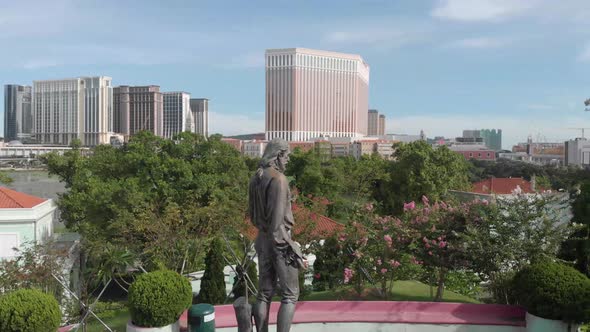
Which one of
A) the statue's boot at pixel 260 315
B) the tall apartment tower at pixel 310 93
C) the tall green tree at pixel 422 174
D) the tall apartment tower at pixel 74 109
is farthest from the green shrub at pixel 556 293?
the tall apartment tower at pixel 74 109

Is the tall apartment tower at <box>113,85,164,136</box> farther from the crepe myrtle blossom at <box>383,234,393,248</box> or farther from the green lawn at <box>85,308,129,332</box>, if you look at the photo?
the crepe myrtle blossom at <box>383,234,393,248</box>

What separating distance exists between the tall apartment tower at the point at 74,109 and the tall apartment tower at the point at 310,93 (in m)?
57.2

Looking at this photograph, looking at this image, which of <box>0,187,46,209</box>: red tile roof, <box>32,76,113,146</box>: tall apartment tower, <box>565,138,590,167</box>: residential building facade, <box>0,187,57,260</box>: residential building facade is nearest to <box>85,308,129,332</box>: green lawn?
<box>0,187,57,260</box>: residential building facade

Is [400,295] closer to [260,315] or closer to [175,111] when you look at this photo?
[260,315]

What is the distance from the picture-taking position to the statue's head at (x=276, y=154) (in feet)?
17.9

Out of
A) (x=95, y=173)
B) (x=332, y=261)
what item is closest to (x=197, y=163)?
(x=95, y=173)

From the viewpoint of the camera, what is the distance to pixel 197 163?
21.8 meters

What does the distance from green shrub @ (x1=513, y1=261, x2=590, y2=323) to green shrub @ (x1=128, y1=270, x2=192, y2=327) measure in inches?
192

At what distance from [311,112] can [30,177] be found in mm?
85040

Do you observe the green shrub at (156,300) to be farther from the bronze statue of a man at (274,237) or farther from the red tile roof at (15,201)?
the red tile roof at (15,201)

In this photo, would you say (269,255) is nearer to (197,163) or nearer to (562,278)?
(562,278)

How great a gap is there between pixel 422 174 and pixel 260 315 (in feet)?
90.2

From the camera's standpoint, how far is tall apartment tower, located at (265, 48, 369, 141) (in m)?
146

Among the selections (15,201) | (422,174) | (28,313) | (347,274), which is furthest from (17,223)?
(422,174)
